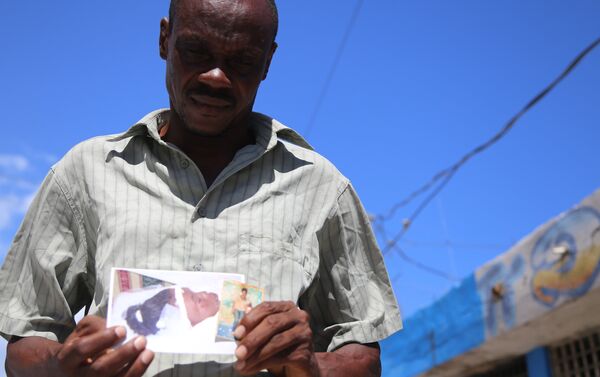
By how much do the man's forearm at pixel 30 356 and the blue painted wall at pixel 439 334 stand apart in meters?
7.99

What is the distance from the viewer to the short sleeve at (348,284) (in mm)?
1865

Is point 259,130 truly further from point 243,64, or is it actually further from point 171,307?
point 171,307

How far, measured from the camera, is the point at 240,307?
1531 mm

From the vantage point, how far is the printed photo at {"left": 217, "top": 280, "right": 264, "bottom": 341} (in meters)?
1.52

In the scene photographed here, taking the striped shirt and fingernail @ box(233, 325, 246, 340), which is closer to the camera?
fingernail @ box(233, 325, 246, 340)

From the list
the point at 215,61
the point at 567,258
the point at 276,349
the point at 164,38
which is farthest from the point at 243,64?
the point at 567,258

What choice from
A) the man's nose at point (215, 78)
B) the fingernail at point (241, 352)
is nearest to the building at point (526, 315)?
the man's nose at point (215, 78)

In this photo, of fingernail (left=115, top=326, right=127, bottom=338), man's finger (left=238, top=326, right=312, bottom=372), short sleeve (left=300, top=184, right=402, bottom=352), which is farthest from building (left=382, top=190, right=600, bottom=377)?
fingernail (left=115, top=326, right=127, bottom=338)

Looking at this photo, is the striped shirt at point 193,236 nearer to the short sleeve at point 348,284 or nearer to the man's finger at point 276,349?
the short sleeve at point 348,284

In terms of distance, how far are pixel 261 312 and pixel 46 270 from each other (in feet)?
1.88

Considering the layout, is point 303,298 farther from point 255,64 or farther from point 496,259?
point 496,259

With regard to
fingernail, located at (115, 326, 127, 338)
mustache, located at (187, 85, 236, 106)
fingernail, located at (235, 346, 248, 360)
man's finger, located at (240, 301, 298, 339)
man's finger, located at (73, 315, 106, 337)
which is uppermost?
mustache, located at (187, 85, 236, 106)

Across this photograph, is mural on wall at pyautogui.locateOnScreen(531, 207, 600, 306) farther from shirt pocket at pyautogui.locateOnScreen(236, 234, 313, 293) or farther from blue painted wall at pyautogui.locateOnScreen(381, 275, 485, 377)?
shirt pocket at pyautogui.locateOnScreen(236, 234, 313, 293)

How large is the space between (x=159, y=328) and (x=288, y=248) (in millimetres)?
388
